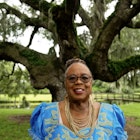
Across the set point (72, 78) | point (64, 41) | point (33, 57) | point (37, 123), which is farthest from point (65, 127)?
point (33, 57)

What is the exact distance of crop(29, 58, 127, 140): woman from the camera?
2.22 m

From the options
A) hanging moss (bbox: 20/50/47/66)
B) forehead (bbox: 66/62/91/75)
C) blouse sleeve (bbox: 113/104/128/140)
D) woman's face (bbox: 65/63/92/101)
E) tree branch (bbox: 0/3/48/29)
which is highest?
tree branch (bbox: 0/3/48/29)

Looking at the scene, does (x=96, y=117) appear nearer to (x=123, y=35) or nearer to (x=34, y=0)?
(x=34, y=0)

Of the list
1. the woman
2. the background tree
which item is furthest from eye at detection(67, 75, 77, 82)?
the background tree

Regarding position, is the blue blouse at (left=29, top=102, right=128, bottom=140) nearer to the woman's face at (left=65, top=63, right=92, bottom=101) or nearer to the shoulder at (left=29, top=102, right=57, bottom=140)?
the shoulder at (left=29, top=102, right=57, bottom=140)

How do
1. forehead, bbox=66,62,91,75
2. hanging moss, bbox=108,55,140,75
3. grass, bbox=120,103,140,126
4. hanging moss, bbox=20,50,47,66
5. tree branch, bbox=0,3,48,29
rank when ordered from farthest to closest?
grass, bbox=120,103,140,126, tree branch, bbox=0,3,48,29, hanging moss, bbox=20,50,47,66, hanging moss, bbox=108,55,140,75, forehead, bbox=66,62,91,75

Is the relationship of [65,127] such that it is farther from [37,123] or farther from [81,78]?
[81,78]

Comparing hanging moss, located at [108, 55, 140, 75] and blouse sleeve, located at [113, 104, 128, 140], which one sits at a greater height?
hanging moss, located at [108, 55, 140, 75]

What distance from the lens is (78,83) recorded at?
2.27 meters

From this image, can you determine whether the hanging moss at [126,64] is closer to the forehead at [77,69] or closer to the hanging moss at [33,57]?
the hanging moss at [33,57]

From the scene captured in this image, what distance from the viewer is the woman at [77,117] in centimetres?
222

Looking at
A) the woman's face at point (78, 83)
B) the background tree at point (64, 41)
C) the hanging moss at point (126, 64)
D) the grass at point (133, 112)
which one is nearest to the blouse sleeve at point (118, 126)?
the woman's face at point (78, 83)

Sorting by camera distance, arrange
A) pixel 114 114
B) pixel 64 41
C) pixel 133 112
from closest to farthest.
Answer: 1. pixel 114 114
2. pixel 64 41
3. pixel 133 112

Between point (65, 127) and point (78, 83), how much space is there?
307 mm
